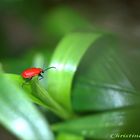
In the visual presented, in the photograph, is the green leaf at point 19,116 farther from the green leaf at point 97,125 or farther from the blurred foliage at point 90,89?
the green leaf at point 97,125

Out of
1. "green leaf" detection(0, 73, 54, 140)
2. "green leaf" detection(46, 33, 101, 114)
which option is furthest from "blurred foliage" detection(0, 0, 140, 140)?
"green leaf" detection(0, 73, 54, 140)

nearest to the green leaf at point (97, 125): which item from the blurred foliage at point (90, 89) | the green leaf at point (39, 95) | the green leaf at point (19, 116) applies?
the blurred foliage at point (90, 89)

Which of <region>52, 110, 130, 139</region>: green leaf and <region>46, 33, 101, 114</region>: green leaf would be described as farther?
<region>46, 33, 101, 114</region>: green leaf

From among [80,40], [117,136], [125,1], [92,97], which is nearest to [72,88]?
[92,97]

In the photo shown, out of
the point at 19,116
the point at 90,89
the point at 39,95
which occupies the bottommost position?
the point at 19,116

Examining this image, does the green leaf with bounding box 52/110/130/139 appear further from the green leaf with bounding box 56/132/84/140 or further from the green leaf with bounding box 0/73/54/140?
the green leaf with bounding box 0/73/54/140

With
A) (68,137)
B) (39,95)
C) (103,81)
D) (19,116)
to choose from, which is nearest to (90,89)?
(103,81)

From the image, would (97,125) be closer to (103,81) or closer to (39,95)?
(103,81)
